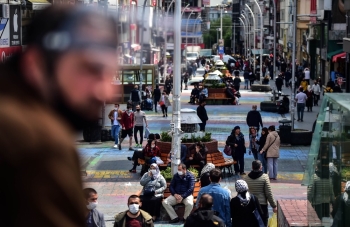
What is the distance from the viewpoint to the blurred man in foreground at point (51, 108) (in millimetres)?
1160

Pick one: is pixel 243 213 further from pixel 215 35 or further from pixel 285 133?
pixel 215 35

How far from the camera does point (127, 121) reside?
2803cm

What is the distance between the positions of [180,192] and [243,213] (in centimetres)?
446

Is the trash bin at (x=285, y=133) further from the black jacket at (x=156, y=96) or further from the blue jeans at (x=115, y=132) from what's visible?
the black jacket at (x=156, y=96)

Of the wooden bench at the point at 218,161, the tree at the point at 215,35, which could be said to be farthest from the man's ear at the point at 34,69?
the tree at the point at 215,35

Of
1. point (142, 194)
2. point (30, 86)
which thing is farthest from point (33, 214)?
point (142, 194)

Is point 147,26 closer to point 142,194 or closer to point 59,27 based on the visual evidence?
point 59,27

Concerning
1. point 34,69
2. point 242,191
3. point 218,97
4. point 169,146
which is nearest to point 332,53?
point 218,97

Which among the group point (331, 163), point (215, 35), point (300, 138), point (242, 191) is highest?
point (215, 35)

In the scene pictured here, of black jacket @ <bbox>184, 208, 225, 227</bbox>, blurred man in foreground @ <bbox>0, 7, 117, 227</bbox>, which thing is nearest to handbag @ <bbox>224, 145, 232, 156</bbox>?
black jacket @ <bbox>184, 208, 225, 227</bbox>

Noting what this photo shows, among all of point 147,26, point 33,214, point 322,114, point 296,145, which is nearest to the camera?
point 33,214

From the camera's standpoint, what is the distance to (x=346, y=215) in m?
8.12

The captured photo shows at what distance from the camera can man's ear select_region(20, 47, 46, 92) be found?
4.09 ft

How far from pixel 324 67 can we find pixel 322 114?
56152mm
